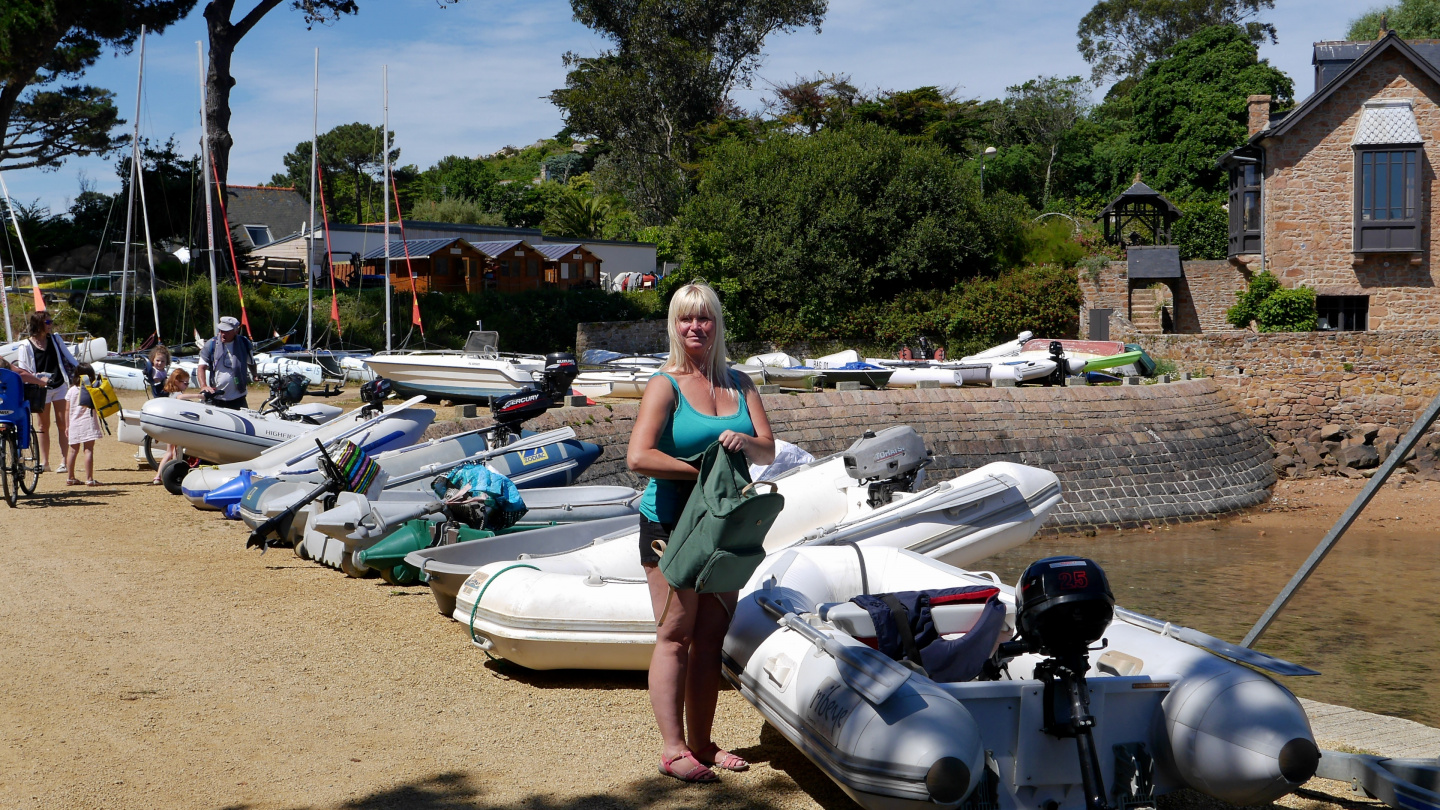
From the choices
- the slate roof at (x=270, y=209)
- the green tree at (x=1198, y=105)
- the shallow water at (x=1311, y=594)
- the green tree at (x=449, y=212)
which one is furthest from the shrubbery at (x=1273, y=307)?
the slate roof at (x=270, y=209)

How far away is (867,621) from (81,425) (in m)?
9.75

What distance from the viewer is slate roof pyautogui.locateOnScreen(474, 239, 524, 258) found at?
117 feet

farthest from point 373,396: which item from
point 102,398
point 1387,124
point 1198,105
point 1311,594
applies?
point 1198,105

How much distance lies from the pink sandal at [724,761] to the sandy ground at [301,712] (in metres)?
0.05

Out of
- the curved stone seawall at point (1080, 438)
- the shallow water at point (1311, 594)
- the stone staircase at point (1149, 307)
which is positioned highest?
the stone staircase at point (1149, 307)

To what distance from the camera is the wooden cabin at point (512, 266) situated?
1419 inches

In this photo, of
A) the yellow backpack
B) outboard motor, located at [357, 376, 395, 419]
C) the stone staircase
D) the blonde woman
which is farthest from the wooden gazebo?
the blonde woman

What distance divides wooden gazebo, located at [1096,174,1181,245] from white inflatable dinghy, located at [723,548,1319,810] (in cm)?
2727

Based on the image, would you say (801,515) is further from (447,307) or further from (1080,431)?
(447,307)

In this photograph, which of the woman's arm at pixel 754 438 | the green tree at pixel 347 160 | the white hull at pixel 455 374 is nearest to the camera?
the woman's arm at pixel 754 438

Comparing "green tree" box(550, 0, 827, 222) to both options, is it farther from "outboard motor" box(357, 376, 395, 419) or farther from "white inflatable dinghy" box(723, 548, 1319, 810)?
"white inflatable dinghy" box(723, 548, 1319, 810)

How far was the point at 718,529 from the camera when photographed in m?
3.37

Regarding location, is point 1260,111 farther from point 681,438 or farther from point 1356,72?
point 681,438

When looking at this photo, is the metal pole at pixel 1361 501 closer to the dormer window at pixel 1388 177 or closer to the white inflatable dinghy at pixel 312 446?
the white inflatable dinghy at pixel 312 446
